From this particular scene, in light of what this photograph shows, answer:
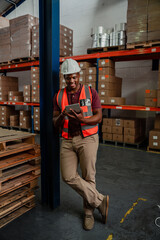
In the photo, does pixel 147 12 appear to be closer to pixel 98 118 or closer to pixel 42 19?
pixel 42 19

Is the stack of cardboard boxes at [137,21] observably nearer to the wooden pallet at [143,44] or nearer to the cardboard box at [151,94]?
the wooden pallet at [143,44]

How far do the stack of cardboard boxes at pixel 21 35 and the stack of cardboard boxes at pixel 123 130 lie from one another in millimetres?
4276

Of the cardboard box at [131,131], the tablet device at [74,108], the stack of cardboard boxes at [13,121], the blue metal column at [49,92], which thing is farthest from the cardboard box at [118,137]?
the stack of cardboard boxes at [13,121]

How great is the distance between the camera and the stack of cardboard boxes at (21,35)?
309 inches

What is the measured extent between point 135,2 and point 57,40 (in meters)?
4.09

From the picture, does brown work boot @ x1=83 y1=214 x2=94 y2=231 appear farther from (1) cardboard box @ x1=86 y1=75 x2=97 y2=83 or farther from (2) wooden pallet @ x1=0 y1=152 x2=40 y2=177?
(1) cardboard box @ x1=86 y1=75 x2=97 y2=83

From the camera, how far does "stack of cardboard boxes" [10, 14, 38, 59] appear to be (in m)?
7.86

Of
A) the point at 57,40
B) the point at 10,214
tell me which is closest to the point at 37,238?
the point at 10,214

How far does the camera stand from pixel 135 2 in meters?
5.68

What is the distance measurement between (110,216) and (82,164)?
93cm

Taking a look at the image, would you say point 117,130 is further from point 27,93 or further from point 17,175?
point 17,175

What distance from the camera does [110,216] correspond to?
109 inches

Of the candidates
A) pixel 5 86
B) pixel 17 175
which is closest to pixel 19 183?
pixel 17 175

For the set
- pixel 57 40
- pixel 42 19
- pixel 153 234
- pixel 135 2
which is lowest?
pixel 153 234
